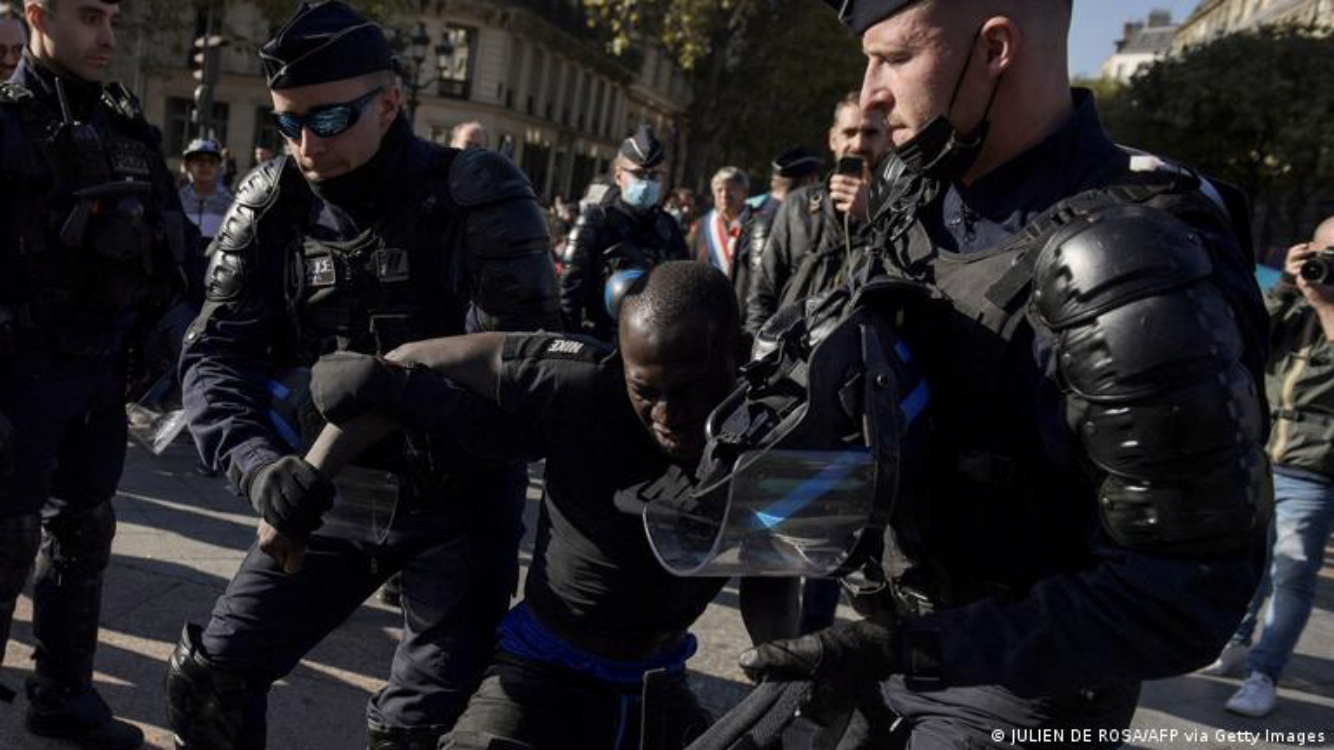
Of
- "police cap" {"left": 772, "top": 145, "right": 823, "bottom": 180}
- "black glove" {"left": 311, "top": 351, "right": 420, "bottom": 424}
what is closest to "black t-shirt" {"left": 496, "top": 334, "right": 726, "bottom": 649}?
"black glove" {"left": 311, "top": 351, "right": 420, "bottom": 424}

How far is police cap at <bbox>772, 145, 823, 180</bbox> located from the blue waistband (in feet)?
17.4

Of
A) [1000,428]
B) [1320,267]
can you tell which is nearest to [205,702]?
[1000,428]

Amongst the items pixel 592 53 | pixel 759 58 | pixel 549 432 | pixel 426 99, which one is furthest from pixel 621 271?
pixel 592 53

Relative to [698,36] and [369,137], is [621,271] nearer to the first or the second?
[369,137]

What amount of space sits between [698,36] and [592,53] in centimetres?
2282

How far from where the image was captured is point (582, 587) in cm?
217

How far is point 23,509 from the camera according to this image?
286 cm

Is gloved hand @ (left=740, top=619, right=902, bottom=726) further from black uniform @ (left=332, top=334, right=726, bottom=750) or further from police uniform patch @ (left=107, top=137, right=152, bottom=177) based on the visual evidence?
police uniform patch @ (left=107, top=137, right=152, bottom=177)

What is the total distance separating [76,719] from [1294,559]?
13.4 ft

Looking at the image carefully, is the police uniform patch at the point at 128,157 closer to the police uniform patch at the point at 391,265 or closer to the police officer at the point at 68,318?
the police officer at the point at 68,318

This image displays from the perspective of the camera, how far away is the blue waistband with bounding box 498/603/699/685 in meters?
2.17

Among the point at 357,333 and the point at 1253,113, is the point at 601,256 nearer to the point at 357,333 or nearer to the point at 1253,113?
the point at 357,333

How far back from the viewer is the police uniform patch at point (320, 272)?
253 centimetres

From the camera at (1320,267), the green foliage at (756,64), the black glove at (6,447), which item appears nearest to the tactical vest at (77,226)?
the black glove at (6,447)
